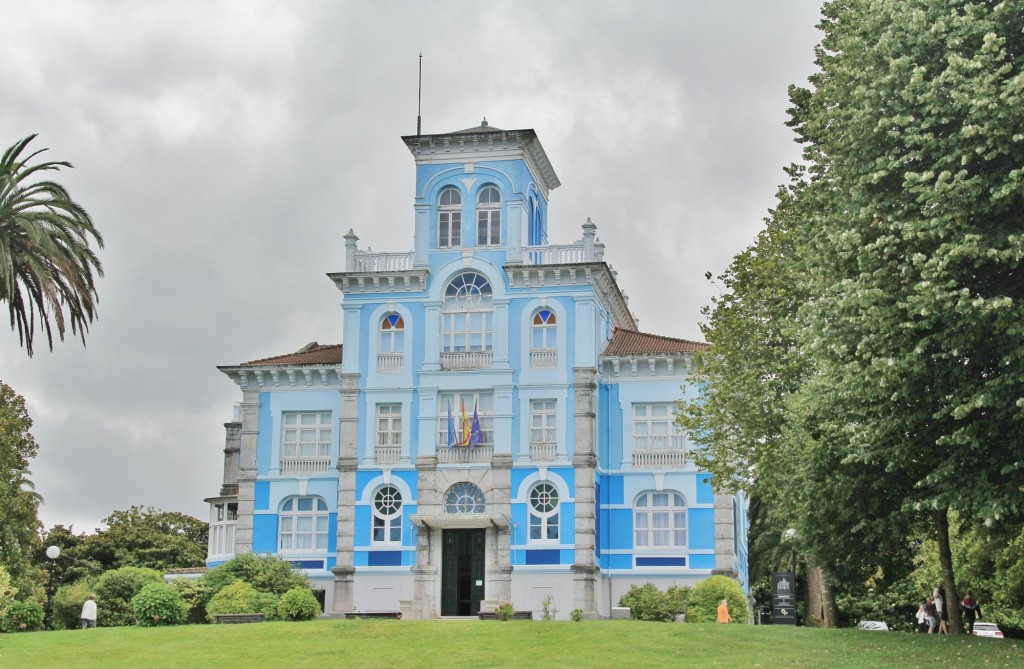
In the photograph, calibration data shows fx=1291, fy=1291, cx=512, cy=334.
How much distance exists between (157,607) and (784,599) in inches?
769

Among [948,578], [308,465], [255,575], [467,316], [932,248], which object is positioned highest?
Result: [467,316]

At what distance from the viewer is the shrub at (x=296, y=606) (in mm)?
42656

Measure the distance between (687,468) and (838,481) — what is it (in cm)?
2107

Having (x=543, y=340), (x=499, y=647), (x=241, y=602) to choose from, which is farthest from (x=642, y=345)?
(x=499, y=647)

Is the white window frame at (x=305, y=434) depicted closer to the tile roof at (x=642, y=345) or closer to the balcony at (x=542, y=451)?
the balcony at (x=542, y=451)

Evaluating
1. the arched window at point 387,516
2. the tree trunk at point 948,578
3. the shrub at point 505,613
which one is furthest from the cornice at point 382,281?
the tree trunk at point 948,578

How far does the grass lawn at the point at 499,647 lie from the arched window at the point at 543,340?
1508 centimetres

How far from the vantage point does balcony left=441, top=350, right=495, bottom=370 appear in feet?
162

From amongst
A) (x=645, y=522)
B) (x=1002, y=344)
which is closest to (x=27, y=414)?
(x=645, y=522)

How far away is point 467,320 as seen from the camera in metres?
50.0

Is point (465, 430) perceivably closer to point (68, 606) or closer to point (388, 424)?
point (388, 424)

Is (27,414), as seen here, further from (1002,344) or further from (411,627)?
(1002,344)

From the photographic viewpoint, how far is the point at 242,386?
5241 centimetres

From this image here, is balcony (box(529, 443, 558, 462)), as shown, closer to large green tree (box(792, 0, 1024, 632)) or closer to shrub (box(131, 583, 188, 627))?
shrub (box(131, 583, 188, 627))
